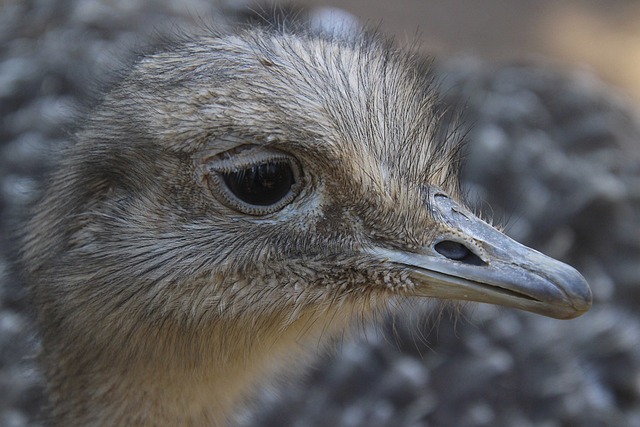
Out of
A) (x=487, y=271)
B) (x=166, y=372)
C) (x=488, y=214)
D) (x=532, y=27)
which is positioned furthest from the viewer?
(x=532, y=27)

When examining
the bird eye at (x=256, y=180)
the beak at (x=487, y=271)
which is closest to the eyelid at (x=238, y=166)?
the bird eye at (x=256, y=180)

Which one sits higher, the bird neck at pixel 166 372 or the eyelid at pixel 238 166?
the eyelid at pixel 238 166

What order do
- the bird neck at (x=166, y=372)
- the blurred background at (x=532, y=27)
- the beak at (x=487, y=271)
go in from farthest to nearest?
the blurred background at (x=532, y=27) → the bird neck at (x=166, y=372) → the beak at (x=487, y=271)

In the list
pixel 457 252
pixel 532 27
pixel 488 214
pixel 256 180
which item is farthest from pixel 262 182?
pixel 532 27

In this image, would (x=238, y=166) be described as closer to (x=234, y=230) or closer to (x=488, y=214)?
(x=234, y=230)

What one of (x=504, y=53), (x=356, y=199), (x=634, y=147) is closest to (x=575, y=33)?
(x=504, y=53)

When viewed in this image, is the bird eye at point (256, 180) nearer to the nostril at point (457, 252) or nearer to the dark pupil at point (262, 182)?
the dark pupil at point (262, 182)

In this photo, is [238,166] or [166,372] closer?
[238,166]

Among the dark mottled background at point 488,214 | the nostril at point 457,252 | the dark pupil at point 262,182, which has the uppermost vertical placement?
the dark pupil at point 262,182
